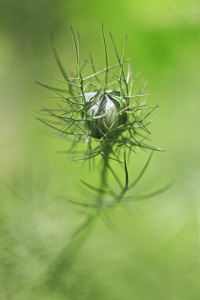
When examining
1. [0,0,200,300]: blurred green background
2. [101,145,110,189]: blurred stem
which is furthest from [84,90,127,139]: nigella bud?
[0,0,200,300]: blurred green background

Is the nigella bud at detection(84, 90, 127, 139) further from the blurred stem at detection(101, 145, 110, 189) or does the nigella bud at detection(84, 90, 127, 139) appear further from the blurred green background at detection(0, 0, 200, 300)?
the blurred green background at detection(0, 0, 200, 300)

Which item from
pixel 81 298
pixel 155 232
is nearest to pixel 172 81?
pixel 155 232

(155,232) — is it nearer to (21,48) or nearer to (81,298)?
(81,298)

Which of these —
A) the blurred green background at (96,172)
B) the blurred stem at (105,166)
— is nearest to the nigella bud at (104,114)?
the blurred stem at (105,166)

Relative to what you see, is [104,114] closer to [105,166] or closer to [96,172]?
[105,166]

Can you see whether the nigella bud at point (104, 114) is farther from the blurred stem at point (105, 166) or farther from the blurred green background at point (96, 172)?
the blurred green background at point (96, 172)

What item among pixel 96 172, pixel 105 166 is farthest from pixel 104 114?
pixel 96 172
